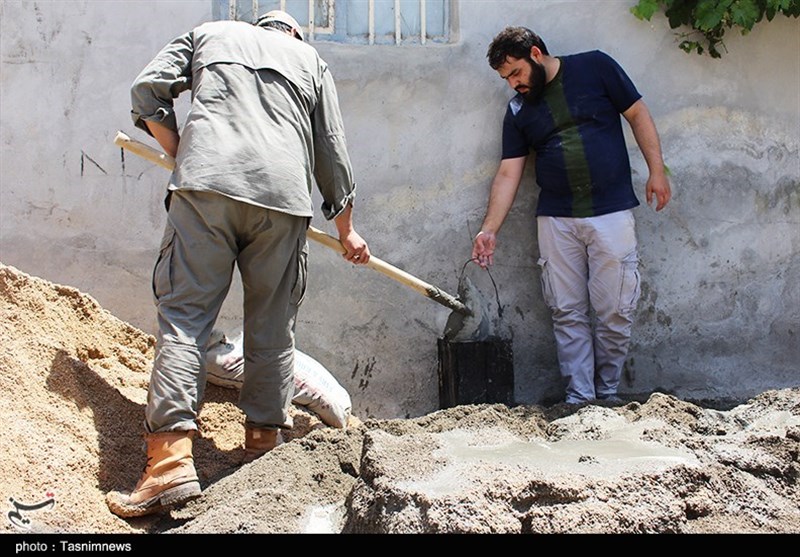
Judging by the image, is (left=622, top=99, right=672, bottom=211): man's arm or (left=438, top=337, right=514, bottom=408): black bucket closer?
(left=438, top=337, right=514, bottom=408): black bucket

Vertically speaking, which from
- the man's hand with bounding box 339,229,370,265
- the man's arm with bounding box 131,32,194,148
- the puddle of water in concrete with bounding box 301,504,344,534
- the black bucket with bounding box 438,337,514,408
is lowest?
the black bucket with bounding box 438,337,514,408

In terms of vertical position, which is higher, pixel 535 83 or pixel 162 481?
pixel 535 83

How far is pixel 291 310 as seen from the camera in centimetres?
389

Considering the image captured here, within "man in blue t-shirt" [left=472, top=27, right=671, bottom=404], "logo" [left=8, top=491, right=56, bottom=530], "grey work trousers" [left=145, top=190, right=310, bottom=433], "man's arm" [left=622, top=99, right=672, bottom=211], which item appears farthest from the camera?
"man's arm" [left=622, top=99, right=672, bottom=211]

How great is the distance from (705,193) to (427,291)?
178 cm

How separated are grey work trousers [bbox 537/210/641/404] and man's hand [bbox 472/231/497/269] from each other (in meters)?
0.27

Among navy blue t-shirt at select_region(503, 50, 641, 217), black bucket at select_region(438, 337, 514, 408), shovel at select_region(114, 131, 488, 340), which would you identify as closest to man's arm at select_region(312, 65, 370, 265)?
shovel at select_region(114, 131, 488, 340)

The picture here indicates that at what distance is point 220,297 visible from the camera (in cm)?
367

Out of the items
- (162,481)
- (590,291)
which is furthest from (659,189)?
(162,481)

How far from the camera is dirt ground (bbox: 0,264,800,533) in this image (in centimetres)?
293

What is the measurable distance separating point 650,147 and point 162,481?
3099 millimetres

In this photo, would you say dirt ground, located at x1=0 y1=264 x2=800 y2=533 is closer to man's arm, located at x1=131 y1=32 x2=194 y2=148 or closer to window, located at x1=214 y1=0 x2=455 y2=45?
man's arm, located at x1=131 y1=32 x2=194 y2=148

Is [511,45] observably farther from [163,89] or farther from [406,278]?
[163,89]

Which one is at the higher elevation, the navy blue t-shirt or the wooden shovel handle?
the navy blue t-shirt
